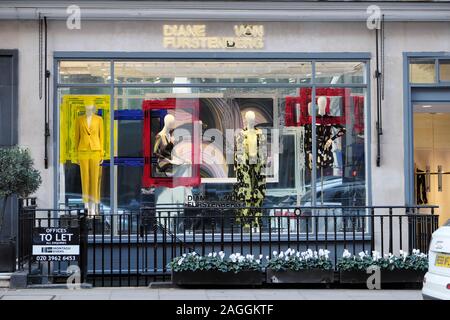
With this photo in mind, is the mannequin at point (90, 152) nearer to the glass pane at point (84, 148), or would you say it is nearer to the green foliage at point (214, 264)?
the glass pane at point (84, 148)

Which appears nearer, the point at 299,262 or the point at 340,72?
the point at 299,262

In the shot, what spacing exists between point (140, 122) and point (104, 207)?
1625 mm

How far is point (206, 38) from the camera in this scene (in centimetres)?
1377

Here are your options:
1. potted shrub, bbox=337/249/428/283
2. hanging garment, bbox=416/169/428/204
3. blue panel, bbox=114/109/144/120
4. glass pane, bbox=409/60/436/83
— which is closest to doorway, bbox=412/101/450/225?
hanging garment, bbox=416/169/428/204

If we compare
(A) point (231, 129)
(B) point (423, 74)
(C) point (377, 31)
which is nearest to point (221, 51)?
(A) point (231, 129)

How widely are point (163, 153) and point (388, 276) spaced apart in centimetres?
459

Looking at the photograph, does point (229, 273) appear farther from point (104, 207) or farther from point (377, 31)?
point (377, 31)

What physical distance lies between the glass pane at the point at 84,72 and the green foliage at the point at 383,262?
5219mm

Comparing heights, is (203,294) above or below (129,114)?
below

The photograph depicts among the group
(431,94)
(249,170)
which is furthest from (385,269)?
(431,94)

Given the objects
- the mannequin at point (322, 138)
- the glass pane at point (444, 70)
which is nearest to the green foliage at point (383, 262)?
the mannequin at point (322, 138)

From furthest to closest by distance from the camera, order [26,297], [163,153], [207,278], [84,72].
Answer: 1. [163,153]
2. [84,72]
3. [207,278]
4. [26,297]

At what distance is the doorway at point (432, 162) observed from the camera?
55.3 ft

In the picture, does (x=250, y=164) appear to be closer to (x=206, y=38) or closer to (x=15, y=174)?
(x=206, y=38)
